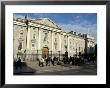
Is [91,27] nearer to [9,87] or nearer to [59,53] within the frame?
[59,53]

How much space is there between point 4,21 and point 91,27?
433 mm

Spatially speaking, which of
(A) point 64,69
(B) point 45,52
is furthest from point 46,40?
(A) point 64,69

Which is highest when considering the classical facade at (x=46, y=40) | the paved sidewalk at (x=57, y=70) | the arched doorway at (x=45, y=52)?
the classical facade at (x=46, y=40)

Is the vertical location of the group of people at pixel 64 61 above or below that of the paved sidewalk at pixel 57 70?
above

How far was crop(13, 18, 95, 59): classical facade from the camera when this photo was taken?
2113 millimetres

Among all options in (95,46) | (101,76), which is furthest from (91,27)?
(101,76)

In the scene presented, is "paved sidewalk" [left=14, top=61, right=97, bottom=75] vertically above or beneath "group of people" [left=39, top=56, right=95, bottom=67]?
beneath

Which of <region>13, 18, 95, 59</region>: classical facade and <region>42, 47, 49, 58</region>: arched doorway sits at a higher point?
<region>13, 18, 95, 59</region>: classical facade

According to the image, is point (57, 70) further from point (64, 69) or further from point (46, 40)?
point (46, 40)

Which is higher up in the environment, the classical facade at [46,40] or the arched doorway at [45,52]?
the classical facade at [46,40]

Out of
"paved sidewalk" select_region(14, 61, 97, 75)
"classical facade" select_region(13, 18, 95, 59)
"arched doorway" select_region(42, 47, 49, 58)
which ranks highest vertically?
"classical facade" select_region(13, 18, 95, 59)

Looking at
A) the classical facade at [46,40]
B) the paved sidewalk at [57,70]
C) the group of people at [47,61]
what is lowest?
the paved sidewalk at [57,70]

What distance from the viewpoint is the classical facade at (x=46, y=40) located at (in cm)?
211

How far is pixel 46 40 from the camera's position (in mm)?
2121
